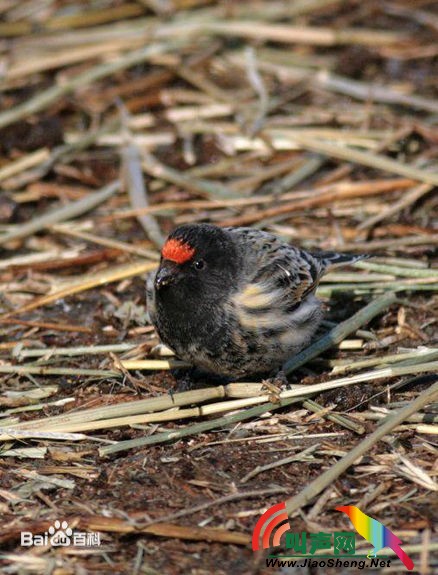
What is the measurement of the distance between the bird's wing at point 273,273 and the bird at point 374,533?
5.42 ft

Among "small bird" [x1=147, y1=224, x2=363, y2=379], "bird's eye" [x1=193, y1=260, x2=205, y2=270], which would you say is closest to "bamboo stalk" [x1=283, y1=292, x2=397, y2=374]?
"small bird" [x1=147, y1=224, x2=363, y2=379]

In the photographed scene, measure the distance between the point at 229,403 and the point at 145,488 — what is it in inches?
37.9

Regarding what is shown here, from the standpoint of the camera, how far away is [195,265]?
6.21 meters

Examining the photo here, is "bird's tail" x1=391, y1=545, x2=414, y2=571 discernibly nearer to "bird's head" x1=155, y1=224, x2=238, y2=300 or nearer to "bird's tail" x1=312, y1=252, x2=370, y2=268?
"bird's head" x1=155, y1=224, x2=238, y2=300

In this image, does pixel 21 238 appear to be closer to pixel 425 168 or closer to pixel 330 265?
pixel 330 265

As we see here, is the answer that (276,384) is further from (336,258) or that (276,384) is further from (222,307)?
(336,258)

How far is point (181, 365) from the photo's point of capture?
6.84 meters

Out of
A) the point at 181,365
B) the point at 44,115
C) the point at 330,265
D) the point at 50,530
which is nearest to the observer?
→ the point at 50,530

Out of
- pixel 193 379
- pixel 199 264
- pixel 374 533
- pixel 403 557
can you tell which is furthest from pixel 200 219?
pixel 403 557

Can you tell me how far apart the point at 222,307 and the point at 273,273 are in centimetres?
63

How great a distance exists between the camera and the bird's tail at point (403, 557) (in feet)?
15.4

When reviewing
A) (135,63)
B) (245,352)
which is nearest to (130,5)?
(135,63)

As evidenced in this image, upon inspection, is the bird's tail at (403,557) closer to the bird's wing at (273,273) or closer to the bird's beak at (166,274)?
the bird's wing at (273,273)

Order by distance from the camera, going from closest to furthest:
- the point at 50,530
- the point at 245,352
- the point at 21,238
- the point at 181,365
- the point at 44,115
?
the point at 50,530 → the point at 245,352 → the point at 181,365 → the point at 21,238 → the point at 44,115
